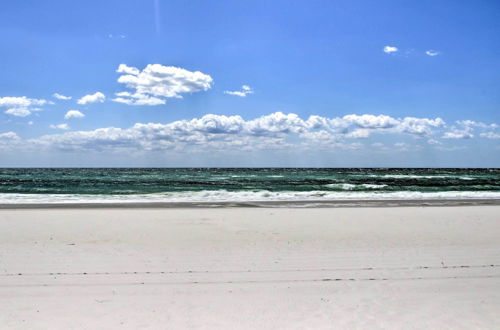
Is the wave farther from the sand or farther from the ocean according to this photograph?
the sand

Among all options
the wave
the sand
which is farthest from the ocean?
the sand

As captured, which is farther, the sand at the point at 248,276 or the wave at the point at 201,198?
the wave at the point at 201,198

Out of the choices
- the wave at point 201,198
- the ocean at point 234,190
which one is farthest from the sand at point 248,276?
the ocean at point 234,190

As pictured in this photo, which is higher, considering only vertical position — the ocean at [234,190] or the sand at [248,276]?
the ocean at [234,190]

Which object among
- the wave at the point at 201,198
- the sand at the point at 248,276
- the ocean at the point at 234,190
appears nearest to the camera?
the sand at the point at 248,276

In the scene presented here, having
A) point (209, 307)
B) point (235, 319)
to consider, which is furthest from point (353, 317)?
point (209, 307)

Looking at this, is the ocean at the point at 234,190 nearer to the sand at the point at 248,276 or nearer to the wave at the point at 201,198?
the wave at the point at 201,198

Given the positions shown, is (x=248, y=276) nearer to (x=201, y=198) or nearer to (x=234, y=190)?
(x=201, y=198)

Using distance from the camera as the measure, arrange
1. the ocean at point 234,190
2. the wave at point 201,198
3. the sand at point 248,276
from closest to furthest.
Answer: the sand at point 248,276, the wave at point 201,198, the ocean at point 234,190

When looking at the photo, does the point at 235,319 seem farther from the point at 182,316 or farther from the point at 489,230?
the point at 489,230

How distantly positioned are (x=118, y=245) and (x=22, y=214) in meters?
6.66

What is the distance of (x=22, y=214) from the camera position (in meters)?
12.0

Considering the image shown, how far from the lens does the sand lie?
3979 mm

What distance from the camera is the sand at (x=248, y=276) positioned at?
3979mm
